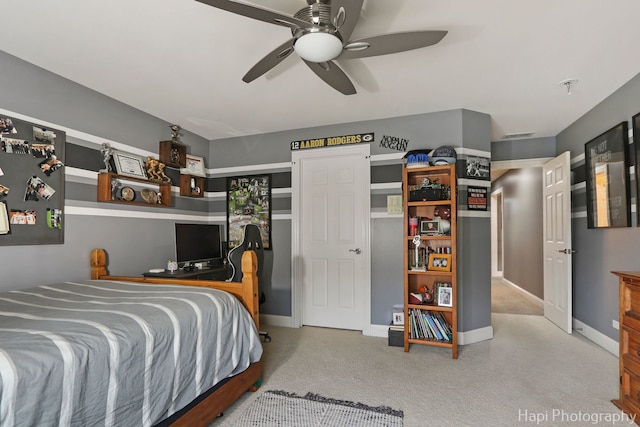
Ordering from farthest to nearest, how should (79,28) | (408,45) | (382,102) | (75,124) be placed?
1. (382,102)
2. (75,124)
3. (79,28)
4. (408,45)

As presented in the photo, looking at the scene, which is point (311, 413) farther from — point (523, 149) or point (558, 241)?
point (523, 149)

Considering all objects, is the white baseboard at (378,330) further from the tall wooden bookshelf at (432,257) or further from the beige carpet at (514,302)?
the beige carpet at (514,302)

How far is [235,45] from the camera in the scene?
220 centimetres

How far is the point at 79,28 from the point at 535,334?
15.9 ft

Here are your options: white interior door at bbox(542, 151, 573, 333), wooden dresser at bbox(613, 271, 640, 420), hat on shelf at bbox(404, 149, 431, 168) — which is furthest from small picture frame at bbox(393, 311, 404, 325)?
white interior door at bbox(542, 151, 573, 333)

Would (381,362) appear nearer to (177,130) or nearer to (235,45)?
(235,45)

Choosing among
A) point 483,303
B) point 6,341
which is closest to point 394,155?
point 483,303

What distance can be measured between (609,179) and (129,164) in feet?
14.9

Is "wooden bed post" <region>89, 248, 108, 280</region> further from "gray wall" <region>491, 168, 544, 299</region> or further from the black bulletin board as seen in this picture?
"gray wall" <region>491, 168, 544, 299</region>

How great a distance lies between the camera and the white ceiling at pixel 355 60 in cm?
186

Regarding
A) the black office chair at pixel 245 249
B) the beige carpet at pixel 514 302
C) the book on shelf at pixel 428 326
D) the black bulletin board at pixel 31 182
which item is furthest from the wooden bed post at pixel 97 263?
the beige carpet at pixel 514 302

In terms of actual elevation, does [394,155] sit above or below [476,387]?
above

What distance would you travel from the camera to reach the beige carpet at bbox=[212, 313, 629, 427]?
208 cm

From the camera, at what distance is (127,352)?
1.36 metres
